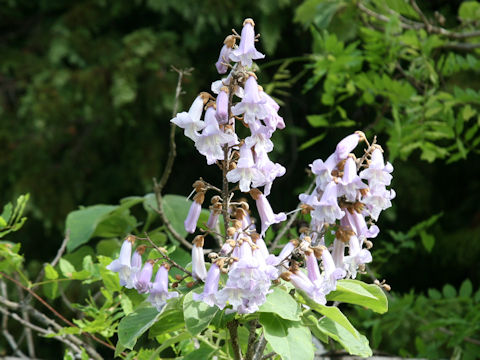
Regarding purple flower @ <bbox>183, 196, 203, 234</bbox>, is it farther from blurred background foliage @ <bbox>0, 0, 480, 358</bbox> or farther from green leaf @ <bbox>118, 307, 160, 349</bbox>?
blurred background foliage @ <bbox>0, 0, 480, 358</bbox>

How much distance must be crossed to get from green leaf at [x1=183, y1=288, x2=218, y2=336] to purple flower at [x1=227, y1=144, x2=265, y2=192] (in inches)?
6.8

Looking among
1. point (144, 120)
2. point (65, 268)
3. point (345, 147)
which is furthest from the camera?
point (144, 120)

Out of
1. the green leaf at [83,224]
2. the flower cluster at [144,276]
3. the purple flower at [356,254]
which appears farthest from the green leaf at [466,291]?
the flower cluster at [144,276]

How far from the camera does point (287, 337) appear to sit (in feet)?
2.96

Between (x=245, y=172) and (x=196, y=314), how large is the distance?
21 cm

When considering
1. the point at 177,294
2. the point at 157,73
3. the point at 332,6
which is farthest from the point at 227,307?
the point at 157,73

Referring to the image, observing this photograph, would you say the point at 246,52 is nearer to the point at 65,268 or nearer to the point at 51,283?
the point at 65,268

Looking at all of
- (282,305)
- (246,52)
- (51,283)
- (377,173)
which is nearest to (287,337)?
(282,305)

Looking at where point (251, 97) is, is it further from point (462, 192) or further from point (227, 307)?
point (462, 192)

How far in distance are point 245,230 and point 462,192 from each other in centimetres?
346

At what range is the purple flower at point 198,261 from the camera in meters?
0.96

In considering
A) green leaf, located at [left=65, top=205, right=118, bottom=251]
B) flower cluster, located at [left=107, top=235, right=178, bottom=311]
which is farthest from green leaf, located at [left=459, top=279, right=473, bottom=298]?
flower cluster, located at [left=107, top=235, right=178, bottom=311]

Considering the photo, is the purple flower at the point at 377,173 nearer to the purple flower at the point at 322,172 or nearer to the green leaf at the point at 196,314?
the purple flower at the point at 322,172

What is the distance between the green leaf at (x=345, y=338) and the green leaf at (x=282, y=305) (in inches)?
3.3
